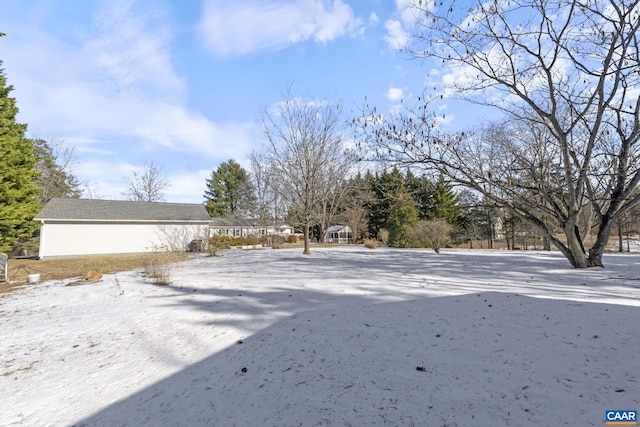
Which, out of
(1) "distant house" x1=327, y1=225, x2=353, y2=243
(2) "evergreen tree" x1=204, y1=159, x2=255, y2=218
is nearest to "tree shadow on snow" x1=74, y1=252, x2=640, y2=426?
(1) "distant house" x1=327, y1=225, x2=353, y2=243

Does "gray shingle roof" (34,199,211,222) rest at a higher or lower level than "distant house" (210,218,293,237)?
higher

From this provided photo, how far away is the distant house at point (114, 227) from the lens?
19594 millimetres

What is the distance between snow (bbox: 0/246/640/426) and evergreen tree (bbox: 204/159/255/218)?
3978 centimetres

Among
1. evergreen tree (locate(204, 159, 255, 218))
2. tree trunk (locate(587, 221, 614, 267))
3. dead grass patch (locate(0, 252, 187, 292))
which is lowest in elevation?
dead grass patch (locate(0, 252, 187, 292))

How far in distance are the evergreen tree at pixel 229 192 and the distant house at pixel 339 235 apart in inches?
484

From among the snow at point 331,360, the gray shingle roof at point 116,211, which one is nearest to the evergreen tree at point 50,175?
the gray shingle roof at point 116,211

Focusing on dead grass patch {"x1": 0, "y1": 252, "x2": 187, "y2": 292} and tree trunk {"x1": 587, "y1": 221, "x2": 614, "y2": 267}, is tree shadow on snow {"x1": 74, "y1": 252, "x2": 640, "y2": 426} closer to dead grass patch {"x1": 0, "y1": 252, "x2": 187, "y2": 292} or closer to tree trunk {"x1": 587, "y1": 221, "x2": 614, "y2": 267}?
tree trunk {"x1": 587, "y1": 221, "x2": 614, "y2": 267}

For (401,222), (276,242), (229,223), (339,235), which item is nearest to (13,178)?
(276,242)

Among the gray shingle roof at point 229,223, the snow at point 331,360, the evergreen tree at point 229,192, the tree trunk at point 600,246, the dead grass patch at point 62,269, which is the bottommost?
the dead grass patch at point 62,269

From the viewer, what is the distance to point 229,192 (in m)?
45.9

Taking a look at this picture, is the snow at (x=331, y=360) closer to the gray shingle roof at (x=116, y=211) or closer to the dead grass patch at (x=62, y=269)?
the dead grass patch at (x=62, y=269)

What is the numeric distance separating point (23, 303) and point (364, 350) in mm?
7389

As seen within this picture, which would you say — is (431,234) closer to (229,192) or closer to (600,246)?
(600,246)

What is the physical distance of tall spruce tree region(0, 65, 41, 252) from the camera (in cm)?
1617
